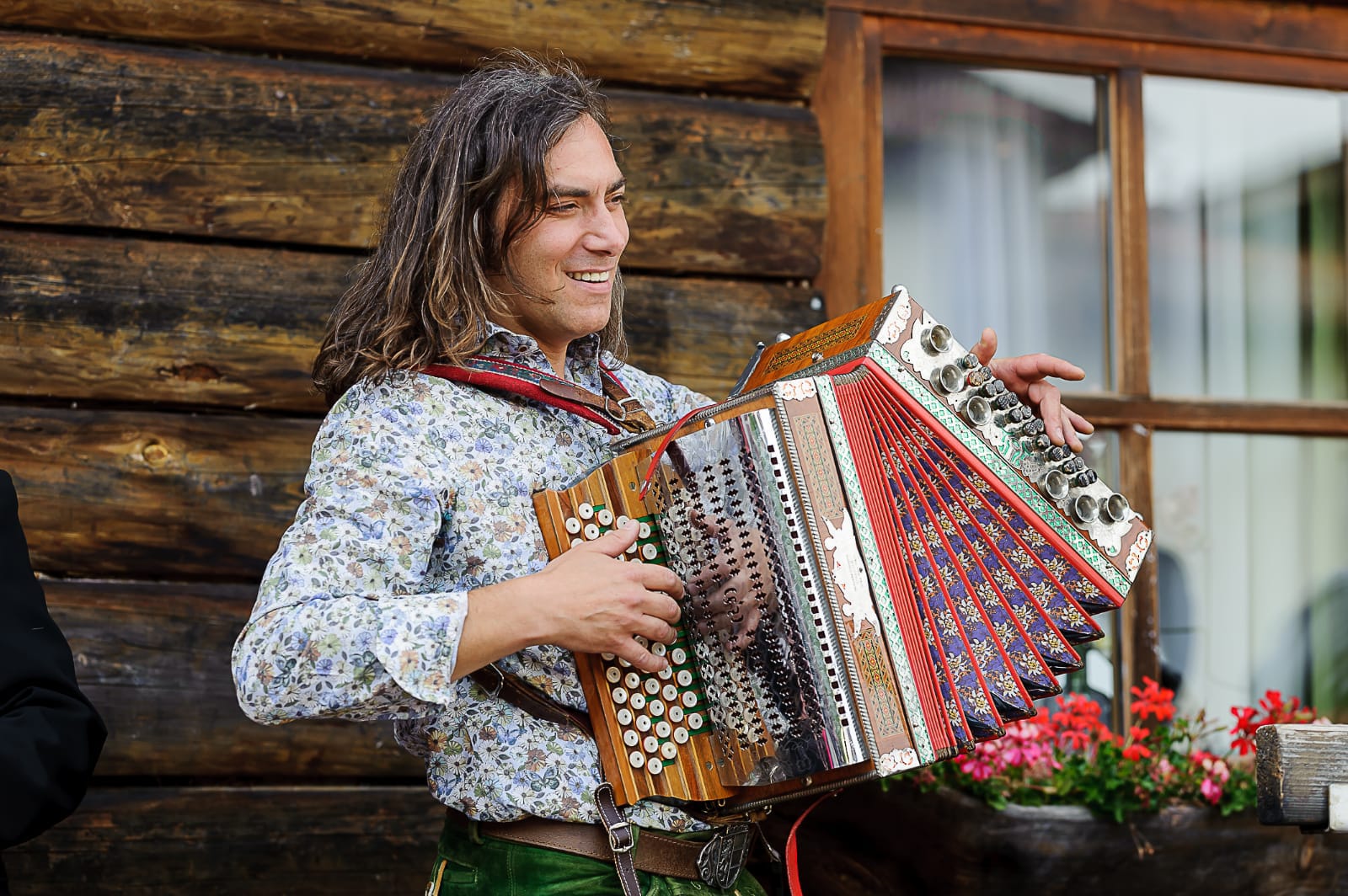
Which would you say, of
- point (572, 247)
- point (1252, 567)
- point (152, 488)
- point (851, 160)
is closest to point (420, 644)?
point (572, 247)

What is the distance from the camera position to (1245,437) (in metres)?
3.29

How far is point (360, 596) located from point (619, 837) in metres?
0.43

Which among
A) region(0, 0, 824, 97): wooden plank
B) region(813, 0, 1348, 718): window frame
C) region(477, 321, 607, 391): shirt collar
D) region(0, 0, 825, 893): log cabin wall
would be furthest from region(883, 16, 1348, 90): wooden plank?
region(477, 321, 607, 391): shirt collar

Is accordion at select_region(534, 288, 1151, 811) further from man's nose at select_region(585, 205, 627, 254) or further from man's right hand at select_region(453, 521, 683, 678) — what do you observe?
man's nose at select_region(585, 205, 627, 254)

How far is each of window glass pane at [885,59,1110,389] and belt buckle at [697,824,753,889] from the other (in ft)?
5.51

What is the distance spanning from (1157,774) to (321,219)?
1.86 metres

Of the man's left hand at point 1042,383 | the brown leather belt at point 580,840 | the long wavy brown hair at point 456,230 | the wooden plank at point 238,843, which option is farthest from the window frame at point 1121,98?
the brown leather belt at point 580,840

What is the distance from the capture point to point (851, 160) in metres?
2.98

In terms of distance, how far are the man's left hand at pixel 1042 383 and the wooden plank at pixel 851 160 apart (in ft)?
3.37

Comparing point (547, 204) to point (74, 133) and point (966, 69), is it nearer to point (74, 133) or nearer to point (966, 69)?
point (74, 133)

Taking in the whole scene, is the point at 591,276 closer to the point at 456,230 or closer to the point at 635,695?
the point at 456,230

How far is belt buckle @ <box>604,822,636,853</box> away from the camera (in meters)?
1.67

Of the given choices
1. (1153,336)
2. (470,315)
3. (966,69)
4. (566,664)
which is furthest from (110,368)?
(1153,336)

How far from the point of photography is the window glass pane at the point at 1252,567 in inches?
127
